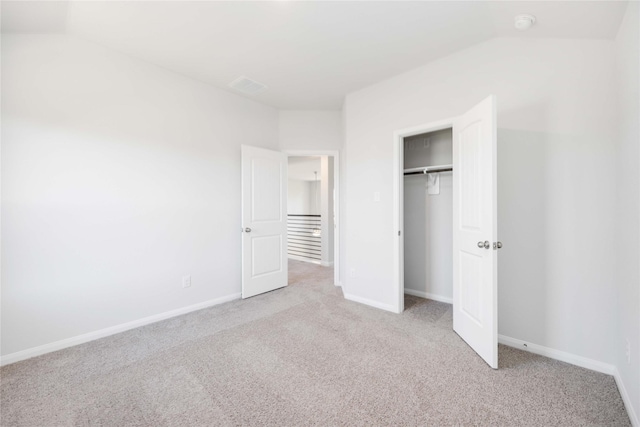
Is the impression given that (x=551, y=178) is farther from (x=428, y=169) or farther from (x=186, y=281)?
(x=186, y=281)

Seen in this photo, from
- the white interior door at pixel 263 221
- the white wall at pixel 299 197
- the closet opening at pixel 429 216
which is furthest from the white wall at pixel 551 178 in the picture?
the white wall at pixel 299 197

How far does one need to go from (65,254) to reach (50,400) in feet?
3.67

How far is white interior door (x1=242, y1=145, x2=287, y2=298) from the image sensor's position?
346cm

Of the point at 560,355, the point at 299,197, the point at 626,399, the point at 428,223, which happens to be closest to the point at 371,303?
the point at 428,223

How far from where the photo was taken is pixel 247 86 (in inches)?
127

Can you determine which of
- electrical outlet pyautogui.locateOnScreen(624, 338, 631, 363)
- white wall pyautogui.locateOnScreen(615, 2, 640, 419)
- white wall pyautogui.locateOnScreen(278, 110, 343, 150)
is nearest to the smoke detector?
white wall pyautogui.locateOnScreen(615, 2, 640, 419)

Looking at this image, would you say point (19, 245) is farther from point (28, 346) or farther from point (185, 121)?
point (185, 121)

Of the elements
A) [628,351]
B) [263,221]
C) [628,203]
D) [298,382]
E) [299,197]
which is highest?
[299,197]

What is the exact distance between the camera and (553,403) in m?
1.56

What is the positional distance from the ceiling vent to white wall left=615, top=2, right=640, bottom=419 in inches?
121

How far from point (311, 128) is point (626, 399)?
12.9 ft

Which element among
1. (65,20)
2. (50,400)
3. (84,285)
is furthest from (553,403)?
(65,20)

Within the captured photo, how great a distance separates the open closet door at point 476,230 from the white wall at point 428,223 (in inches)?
34.7

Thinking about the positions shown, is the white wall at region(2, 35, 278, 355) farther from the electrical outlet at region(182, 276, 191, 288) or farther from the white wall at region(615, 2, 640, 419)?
the white wall at region(615, 2, 640, 419)
